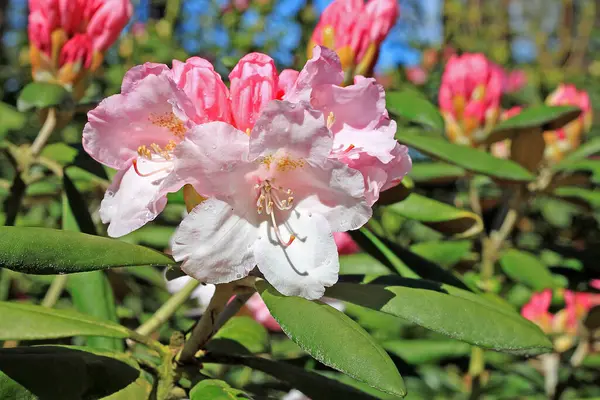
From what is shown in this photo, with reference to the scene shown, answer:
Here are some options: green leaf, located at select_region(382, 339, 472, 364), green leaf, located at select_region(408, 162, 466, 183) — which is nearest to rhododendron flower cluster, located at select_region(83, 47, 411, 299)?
green leaf, located at select_region(408, 162, 466, 183)

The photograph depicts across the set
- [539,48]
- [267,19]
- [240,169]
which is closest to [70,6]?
[240,169]

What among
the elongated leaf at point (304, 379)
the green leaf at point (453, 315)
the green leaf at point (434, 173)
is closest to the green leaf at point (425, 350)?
the green leaf at point (434, 173)

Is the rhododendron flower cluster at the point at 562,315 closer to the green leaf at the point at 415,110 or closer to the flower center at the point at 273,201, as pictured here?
the green leaf at the point at 415,110

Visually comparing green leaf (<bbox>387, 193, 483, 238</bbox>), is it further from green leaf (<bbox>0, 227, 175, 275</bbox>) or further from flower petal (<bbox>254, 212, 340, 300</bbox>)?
green leaf (<bbox>0, 227, 175, 275</bbox>)

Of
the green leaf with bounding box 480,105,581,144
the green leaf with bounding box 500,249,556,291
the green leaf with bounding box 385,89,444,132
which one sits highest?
the green leaf with bounding box 385,89,444,132

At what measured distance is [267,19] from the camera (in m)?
3.29

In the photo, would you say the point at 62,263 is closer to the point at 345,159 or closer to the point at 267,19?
the point at 345,159

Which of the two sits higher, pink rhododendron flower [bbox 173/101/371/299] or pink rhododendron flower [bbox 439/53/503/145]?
pink rhododendron flower [bbox 173/101/371/299]

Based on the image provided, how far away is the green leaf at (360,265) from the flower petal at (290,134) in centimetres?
55

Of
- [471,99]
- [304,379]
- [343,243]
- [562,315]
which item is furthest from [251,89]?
[562,315]

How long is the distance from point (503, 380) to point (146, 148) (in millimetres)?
1353

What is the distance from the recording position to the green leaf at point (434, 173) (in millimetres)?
1465

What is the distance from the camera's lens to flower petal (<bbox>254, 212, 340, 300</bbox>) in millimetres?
767

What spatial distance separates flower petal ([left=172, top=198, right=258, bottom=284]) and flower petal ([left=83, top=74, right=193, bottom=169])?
0.12 m
